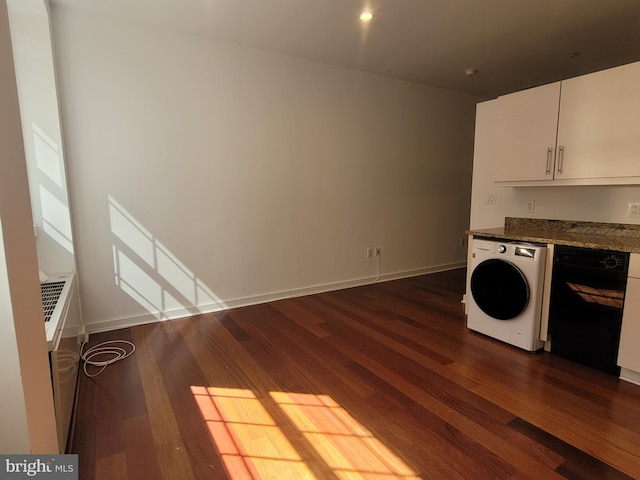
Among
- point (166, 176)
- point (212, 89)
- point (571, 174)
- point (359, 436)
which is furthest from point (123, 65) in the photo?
point (571, 174)

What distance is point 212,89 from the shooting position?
3.16 meters

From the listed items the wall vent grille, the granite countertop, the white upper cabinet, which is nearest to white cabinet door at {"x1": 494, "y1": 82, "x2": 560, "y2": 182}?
the white upper cabinet

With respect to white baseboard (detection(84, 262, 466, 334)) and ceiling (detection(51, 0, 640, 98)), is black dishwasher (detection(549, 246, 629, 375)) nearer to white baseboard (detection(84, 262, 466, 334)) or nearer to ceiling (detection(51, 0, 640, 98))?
ceiling (detection(51, 0, 640, 98))

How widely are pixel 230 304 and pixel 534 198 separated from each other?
121 inches

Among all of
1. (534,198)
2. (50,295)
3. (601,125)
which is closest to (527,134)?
(601,125)

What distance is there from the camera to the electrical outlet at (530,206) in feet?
10.3

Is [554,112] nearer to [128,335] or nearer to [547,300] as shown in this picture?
[547,300]

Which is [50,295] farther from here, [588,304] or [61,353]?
[588,304]

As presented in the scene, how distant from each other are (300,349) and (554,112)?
2680 millimetres

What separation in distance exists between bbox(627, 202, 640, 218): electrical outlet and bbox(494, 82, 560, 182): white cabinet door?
58 cm

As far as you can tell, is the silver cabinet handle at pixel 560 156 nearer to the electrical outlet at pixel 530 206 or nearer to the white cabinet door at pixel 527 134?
the white cabinet door at pixel 527 134

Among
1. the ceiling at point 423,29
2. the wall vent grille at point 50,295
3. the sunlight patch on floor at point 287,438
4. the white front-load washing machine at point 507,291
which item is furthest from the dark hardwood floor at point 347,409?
the ceiling at point 423,29

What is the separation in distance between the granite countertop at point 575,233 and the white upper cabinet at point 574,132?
1.37 feet

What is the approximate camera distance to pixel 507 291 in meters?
2.62
